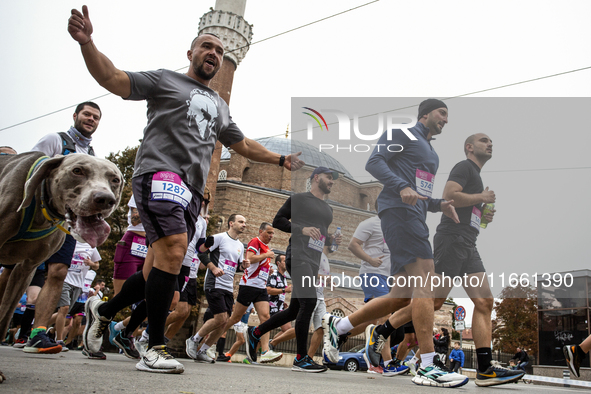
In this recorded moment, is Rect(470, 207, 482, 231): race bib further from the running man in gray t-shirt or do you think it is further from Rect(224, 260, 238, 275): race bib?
Rect(224, 260, 238, 275): race bib

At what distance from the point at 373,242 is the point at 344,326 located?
0.91 meters

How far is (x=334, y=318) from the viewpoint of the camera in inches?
204

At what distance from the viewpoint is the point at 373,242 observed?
203 inches

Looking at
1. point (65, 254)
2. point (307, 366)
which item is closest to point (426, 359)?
point (307, 366)

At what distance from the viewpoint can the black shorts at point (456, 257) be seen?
4.43m

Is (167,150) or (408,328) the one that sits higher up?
(167,150)

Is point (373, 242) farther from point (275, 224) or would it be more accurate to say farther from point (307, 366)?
point (307, 366)

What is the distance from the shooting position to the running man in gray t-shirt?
9.49ft

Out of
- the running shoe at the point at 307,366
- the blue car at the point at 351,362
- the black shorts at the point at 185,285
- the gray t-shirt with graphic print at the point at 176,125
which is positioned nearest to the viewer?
the gray t-shirt with graphic print at the point at 176,125

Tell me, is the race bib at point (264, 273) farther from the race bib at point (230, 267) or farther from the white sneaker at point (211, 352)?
the white sneaker at point (211, 352)

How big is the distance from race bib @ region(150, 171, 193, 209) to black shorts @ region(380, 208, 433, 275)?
6.80 feet

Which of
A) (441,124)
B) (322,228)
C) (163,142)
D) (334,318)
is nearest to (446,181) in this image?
(441,124)

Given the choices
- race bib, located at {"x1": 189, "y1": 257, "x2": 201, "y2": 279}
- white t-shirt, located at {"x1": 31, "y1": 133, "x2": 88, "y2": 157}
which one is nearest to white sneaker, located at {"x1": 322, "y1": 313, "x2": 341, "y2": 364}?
race bib, located at {"x1": 189, "y1": 257, "x2": 201, "y2": 279}

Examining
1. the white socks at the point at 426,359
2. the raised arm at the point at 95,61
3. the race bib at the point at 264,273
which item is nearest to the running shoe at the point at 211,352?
the race bib at the point at 264,273
